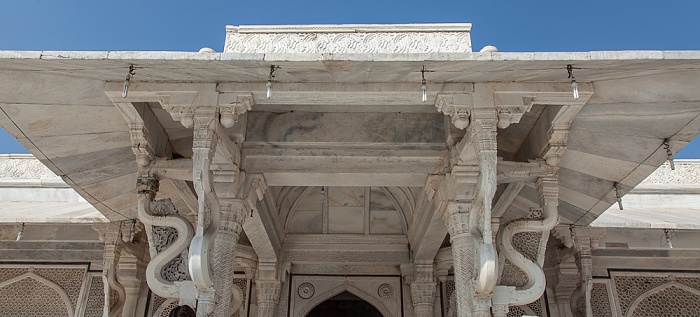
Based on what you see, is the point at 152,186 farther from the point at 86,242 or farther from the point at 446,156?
the point at 86,242

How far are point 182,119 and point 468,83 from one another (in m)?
2.32

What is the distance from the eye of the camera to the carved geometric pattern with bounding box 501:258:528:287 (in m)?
5.46

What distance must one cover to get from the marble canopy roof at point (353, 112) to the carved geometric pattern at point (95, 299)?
234 cm

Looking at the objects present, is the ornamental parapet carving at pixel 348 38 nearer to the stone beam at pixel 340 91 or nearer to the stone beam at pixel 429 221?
the stone beam at pixel 340 91

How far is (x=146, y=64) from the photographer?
4.10m

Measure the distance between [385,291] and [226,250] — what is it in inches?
167

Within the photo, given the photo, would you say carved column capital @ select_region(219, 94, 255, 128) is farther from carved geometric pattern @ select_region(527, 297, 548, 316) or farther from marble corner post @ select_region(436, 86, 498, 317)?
carved geometric pattern @ select_region(527, 297, 548, 316)

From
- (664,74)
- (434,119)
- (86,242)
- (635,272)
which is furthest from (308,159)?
(635,272)

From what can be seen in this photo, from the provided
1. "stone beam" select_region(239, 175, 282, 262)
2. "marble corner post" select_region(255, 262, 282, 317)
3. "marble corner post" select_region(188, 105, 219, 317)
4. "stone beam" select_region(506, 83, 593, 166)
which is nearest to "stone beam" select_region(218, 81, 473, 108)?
"marble corner post" select_region(188, 105, 219, 317)

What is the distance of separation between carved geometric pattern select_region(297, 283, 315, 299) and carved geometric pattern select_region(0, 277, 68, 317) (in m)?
3.54

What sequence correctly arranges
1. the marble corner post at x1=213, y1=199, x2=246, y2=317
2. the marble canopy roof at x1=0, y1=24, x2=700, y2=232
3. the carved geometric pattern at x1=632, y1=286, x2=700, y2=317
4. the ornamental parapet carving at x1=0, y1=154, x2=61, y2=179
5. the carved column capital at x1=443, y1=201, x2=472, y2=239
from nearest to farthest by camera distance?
the marble canopy roof at x1=0, y1=24, x2=700, y2=232 → the marble corner post at x1=213, y1=199, x2=246, y2=317 → the carved column capital at x1=443, y1=201, x2=472, y2=239 → the carved geometric pattern at x1=632, y1=286, x2=700, y2=317 → the ornamental parapet carving at x1=0, y1=154, x2=61, y2=179

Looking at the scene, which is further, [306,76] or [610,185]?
[610,185]

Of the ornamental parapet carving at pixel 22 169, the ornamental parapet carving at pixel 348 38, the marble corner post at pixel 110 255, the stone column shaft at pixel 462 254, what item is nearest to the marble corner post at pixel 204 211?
the ornamental parapet carving at pixel 348 38

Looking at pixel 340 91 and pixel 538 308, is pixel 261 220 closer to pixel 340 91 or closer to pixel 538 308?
pixel 340 91
